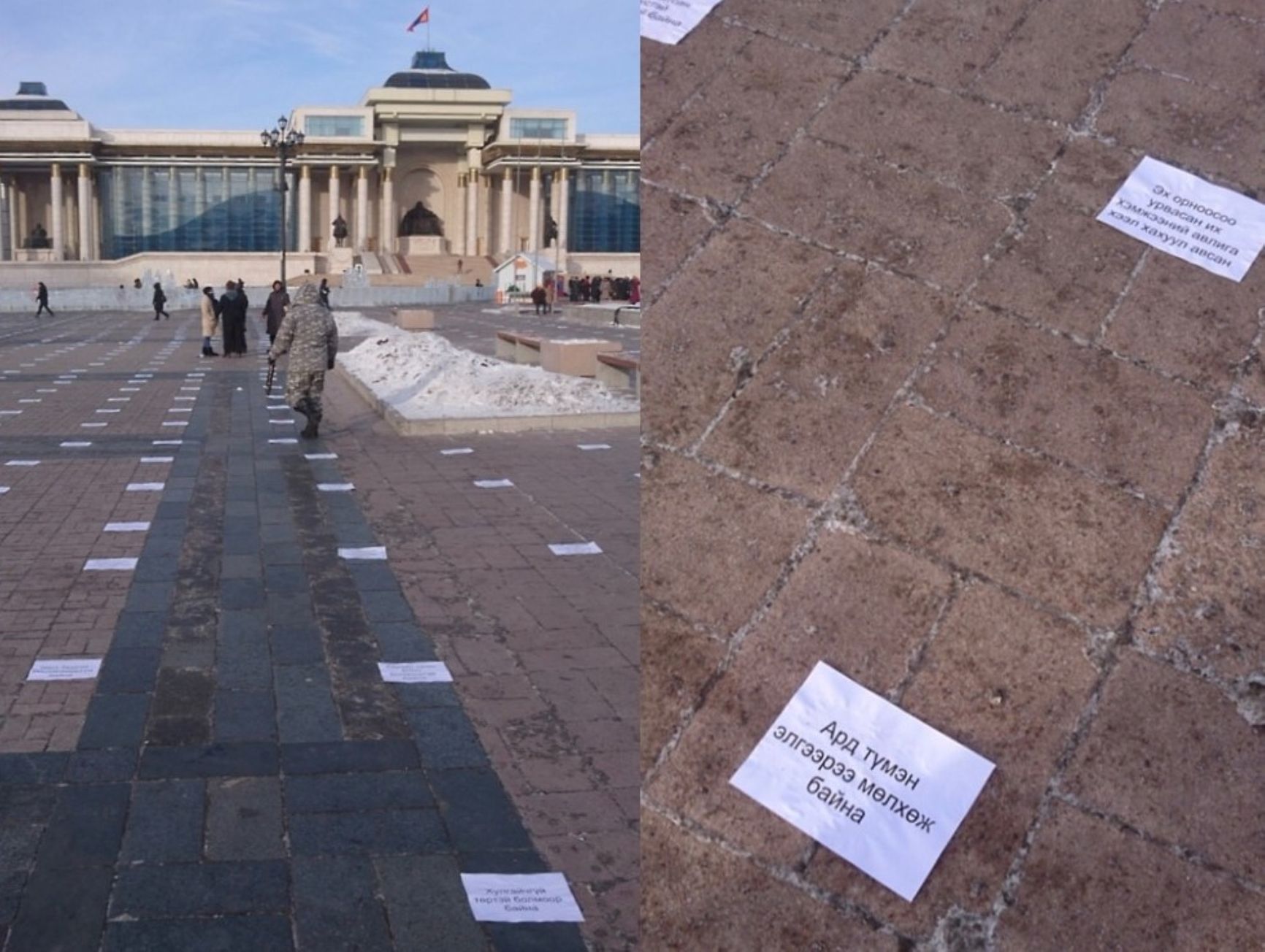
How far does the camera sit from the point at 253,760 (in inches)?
159

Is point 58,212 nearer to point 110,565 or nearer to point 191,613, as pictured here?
point 110,565

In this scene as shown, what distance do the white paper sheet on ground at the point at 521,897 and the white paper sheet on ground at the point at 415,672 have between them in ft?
5.38

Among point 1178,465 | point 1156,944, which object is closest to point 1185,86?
point 1178,465

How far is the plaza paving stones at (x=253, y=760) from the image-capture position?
3.09 metres

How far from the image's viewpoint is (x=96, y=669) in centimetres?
497

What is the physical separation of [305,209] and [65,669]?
242 feet

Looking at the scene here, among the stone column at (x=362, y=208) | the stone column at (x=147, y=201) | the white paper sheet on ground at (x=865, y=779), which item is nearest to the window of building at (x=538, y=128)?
the stone column at (x=362, y=208)

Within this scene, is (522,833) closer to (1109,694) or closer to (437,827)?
Result: (437,827)

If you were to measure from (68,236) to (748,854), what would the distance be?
8274 cm

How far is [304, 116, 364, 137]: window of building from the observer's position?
74750mm

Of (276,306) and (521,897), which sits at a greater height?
(276,306)

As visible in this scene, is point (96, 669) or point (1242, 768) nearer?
point (1242, 768)

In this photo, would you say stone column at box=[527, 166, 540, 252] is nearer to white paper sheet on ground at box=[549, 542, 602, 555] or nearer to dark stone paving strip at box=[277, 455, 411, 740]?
dark stone paving strip at box=[277, 455, 411, 740]

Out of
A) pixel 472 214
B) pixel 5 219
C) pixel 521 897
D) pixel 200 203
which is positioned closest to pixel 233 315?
pixel 521 897
